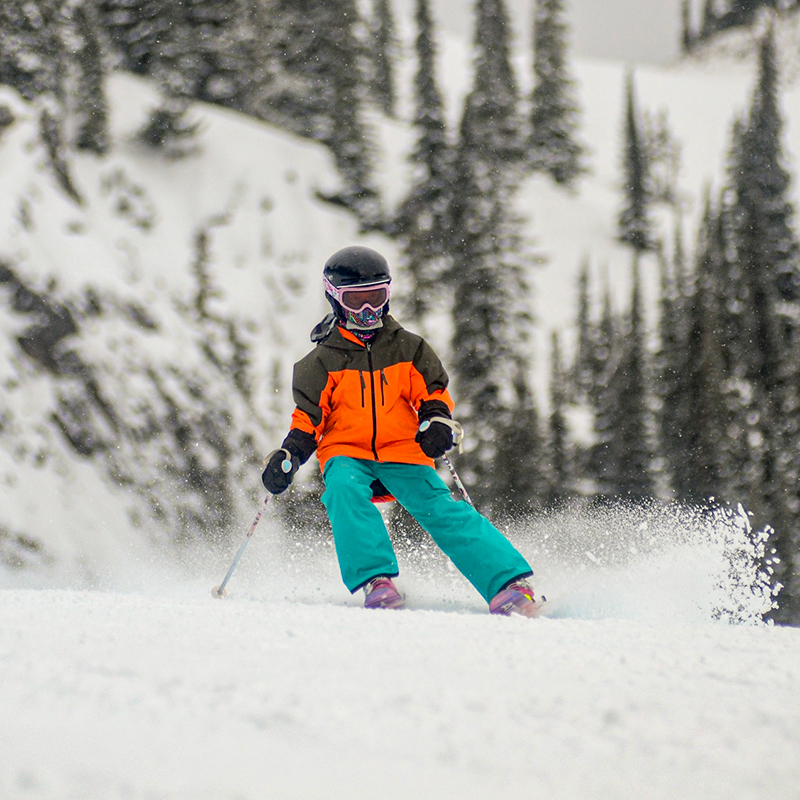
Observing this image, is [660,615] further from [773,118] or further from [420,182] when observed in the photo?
[773,118]

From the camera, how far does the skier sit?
4674mm

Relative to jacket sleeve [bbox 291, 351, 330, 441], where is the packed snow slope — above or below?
above

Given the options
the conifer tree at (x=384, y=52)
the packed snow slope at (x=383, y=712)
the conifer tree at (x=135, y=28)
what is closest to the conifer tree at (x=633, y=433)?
the conifer tree at (x=135, y=28)

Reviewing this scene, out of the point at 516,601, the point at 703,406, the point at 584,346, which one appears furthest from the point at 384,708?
the point at 584,346

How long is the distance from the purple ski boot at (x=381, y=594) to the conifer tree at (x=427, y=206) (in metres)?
22.4

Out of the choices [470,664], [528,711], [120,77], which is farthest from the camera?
[120,77]

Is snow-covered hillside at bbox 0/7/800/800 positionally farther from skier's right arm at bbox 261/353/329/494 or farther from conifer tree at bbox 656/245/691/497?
conifer tree at bbox 656/245/691/497

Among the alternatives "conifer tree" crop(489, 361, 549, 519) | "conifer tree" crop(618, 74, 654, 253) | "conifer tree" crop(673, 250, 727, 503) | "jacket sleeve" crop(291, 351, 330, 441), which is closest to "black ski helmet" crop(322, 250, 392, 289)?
"jacket sleeve" crop(291, 351, 330, 441)

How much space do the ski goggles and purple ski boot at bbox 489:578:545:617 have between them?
1699 mm

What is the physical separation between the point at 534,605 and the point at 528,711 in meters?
2.36

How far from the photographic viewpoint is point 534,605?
4.35 metres

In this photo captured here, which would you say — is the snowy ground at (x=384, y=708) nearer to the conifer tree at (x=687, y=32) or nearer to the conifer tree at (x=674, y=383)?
the conifer tree at (x=674, y=383)

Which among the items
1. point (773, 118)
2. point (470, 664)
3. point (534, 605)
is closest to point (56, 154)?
point (534, 605)

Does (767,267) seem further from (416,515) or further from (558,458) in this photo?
(416,515)
